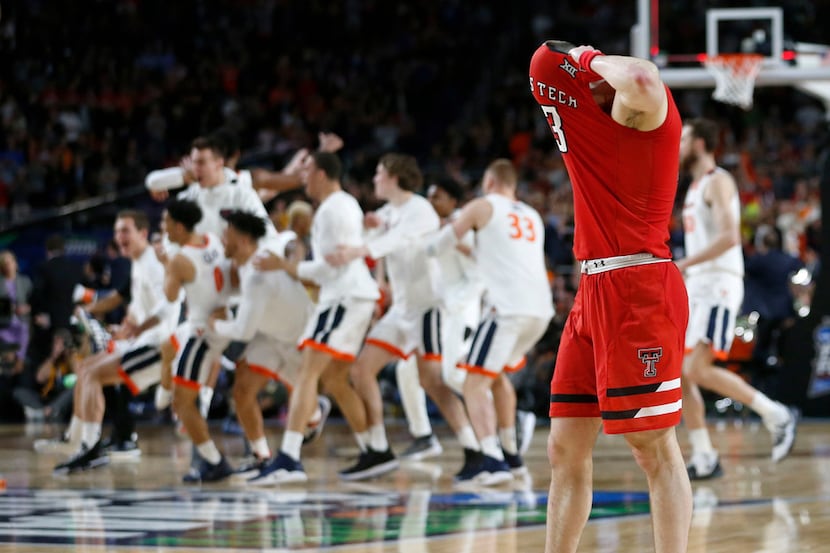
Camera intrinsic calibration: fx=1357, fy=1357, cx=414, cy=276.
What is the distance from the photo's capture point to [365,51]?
24.9 metres

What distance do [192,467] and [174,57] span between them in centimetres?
1526

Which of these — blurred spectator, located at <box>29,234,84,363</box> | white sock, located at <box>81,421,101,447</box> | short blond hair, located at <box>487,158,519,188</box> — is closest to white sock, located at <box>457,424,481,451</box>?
short blond hair, located at <box>487,158,519,188</box>

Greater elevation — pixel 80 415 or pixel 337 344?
pixel 337 344

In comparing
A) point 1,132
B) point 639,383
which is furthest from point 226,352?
point 1,132

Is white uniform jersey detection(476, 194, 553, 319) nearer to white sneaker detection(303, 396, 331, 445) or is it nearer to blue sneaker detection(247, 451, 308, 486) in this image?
blue sneaker detection(247, 451, 308, 486)

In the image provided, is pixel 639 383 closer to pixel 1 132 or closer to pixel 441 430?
pixel 441 430

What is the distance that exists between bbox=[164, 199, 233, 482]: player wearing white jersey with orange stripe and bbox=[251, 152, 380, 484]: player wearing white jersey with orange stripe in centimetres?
59

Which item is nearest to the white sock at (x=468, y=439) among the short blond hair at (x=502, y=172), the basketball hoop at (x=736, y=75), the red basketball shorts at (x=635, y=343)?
the short blond hair at (x=502, y=172)

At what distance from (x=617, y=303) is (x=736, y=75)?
332 inches

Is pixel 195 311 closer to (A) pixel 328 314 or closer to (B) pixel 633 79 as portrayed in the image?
(A) pixel 328 314

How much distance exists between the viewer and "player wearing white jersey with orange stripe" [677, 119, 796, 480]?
9359 millimetres

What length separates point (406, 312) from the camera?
10164 millimetres

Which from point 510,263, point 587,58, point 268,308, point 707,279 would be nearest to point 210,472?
point 268,308

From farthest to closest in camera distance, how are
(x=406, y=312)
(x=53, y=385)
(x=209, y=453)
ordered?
(x=53, y=385) → (x=406, y=312) → (x=209, y=453)
